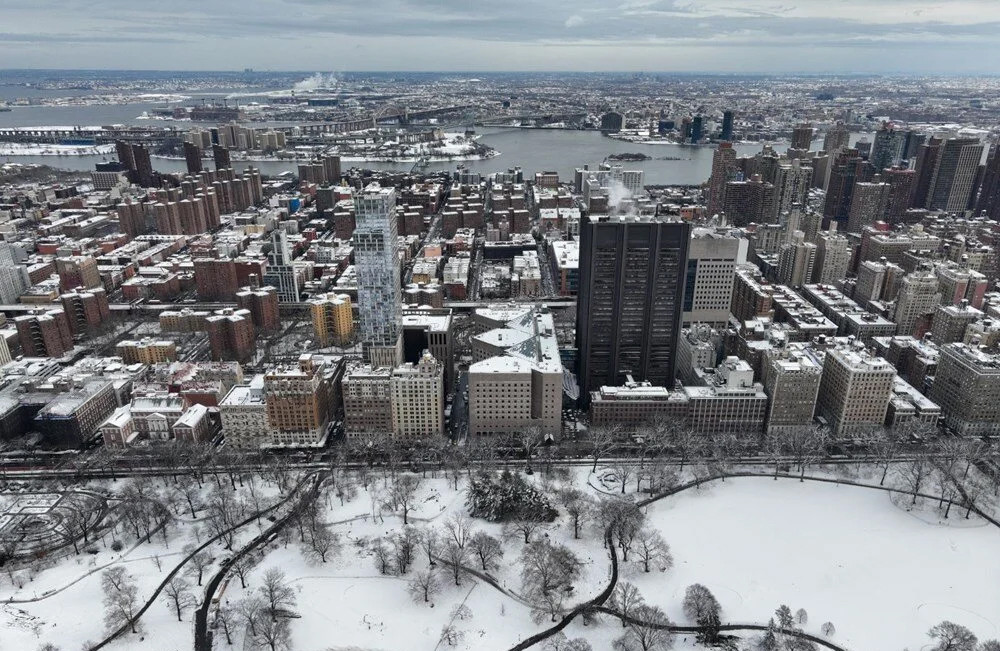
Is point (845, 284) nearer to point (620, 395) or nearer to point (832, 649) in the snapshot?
point (620, 395)

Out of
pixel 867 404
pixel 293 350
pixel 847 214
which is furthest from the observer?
pixel 847 214

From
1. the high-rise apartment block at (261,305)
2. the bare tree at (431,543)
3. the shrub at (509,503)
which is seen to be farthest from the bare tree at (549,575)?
the high-rise apartment block at (261,305)

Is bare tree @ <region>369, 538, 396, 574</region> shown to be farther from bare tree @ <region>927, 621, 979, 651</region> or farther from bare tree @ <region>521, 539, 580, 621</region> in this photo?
bare tree @ <region>927, 621, 979, 651</region>

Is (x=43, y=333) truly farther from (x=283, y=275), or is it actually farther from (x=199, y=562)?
(x=199, y=562)

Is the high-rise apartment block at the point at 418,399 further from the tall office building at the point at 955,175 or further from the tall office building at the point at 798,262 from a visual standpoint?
the tall office building at the point at 955,175

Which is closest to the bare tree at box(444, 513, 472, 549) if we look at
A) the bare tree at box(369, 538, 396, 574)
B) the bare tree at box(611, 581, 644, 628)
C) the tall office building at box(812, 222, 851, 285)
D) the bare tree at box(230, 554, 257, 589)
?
the bare tree at box(369, 538, 396, 574)

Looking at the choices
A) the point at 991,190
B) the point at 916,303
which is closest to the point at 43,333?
the point at 916,303

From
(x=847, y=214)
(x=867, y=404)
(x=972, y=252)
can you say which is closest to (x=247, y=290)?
(x=867, y=404)

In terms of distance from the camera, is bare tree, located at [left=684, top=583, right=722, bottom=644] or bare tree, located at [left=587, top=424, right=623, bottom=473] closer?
bare tree, located at [left=684, top=583, right=722, bottom=644]
